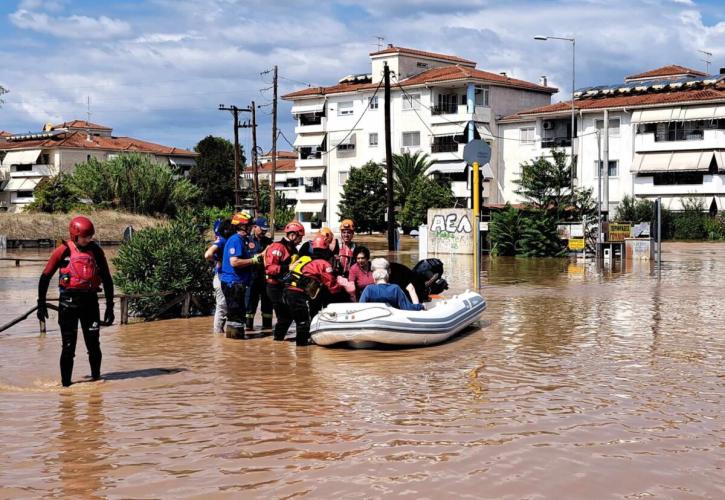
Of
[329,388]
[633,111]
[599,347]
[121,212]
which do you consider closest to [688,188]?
[633,111]

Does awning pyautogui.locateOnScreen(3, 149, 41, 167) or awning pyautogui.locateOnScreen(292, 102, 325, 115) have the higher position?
awning pyautogui.locateOnScreen(292, 102, 325, 115)

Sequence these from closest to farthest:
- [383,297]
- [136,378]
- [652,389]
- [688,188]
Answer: [652,389] → [136,378] → [383,297] → [688,188]

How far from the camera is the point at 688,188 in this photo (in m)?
65.9

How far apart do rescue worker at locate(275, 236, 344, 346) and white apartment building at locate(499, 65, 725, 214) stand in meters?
50.7

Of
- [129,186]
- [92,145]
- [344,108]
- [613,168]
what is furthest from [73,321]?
[92,145]

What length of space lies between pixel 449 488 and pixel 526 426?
6.85 ft

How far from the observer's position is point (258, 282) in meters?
15.6

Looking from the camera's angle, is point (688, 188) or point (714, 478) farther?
point (688, 188)

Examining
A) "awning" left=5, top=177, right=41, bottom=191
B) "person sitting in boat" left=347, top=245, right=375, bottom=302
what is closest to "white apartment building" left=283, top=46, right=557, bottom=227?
"awning" left=5, top=177, right=41, bottom=191

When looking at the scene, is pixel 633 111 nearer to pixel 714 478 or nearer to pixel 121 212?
pixel 121 212

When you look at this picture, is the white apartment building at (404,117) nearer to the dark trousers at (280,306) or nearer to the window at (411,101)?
the window at (411,101)

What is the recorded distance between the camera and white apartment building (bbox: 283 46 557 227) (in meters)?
75.3

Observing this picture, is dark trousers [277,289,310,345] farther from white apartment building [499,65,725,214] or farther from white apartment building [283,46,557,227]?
white apartment building [283,46,557,227]

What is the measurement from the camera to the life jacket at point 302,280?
1411cm
